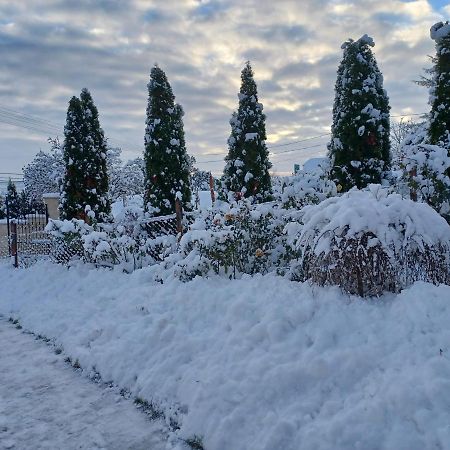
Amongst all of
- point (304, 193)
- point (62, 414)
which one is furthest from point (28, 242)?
point (62, 414)

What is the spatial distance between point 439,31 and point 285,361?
749cm

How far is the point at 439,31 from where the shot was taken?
8133 millimetres

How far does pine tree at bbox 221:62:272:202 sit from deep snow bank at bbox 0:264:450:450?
760 cm

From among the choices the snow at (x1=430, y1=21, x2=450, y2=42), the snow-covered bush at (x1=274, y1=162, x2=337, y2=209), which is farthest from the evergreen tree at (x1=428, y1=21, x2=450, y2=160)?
the snow-covered bush at (x1=274, y1=162, x2=337, y2=209)

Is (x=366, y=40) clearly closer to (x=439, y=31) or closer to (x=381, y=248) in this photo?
(x=439, y=31)

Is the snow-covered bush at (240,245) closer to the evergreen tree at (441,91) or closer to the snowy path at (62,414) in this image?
the snowy path at (62,414)

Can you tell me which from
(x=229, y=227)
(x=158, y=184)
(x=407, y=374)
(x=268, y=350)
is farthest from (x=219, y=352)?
(x=158, y=184)

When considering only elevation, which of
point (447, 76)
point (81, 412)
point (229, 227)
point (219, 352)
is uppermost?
point (447, 76)

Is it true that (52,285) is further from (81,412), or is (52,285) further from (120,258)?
(81,412)

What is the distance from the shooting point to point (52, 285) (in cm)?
933

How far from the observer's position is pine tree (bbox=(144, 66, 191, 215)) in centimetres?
1277

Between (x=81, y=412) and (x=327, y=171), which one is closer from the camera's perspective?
(x=81, y=412)

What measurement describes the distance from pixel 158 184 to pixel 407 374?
10472 millimetres

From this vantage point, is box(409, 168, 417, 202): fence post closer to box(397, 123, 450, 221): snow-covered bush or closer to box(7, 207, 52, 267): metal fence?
box(397, 123, 450, 221): snow-covered bush
